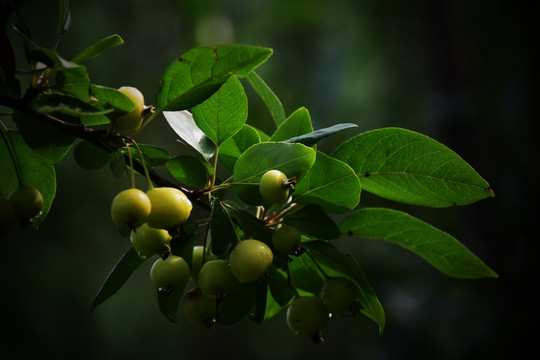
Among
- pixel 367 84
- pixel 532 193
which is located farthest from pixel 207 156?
pixel 367 84

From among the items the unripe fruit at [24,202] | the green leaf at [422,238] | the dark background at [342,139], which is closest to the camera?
the unripe fruit at [24,202]

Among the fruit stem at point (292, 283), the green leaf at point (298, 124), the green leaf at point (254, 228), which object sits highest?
A: the green leaf at point (298, 124)

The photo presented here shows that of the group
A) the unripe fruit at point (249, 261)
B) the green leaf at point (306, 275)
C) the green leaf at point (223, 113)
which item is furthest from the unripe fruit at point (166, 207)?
the green leaf at point (306, 275)

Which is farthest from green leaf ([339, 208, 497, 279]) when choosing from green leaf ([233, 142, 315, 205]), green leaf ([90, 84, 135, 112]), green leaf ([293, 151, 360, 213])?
green leaf ([90, 84, 135, 112])

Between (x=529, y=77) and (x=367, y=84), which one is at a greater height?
(x=529, y=77)

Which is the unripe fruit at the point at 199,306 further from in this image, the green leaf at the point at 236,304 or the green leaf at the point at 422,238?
the green leaf at the point at 422,238

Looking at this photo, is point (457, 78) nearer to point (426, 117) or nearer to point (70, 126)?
point (426, 117)

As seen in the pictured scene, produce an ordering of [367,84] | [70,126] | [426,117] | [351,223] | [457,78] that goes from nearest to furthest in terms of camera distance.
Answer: [70,126], [351,223], [457,78], [426,117], [367,84]
